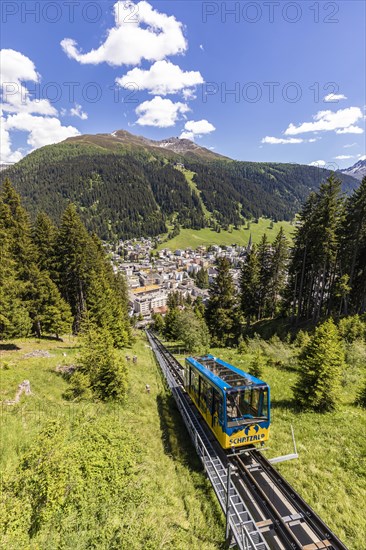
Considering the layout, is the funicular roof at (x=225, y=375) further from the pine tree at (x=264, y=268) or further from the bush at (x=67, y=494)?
the pine tree at (x=264, y=268)

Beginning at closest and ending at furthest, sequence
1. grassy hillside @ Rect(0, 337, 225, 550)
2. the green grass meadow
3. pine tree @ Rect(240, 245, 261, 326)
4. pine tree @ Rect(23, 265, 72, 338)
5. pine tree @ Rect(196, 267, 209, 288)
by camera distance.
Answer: grassy hillside @ Rect(0, 337, 225, 550)
the green grass meadow
pine tree @ Rect(23, 265, 72, 338)
pine tree @ Rect(240, 245, 261, 326)
pine tree @ Rect(196, 267, 209, 288)

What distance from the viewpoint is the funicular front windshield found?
36.7 feet

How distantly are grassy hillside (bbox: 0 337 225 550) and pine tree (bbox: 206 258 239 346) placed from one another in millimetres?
21860

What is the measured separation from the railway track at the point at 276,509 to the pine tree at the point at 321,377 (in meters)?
4.57

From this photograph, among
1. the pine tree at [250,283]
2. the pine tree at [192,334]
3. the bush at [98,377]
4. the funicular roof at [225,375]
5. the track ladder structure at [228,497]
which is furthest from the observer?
the pine tree at [250,283]

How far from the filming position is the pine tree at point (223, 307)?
3878 centimetres

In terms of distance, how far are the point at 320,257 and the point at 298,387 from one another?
76.0 feet

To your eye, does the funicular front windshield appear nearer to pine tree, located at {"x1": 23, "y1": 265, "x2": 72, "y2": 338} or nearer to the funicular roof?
the funicular roof

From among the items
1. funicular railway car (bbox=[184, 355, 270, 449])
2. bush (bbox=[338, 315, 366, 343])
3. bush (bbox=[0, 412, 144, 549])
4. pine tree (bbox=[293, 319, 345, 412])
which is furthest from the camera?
bush (bbox=[338, 315, 366, 343])

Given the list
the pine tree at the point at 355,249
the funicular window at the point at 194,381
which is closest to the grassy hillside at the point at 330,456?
the funicular window at the point at 194,381

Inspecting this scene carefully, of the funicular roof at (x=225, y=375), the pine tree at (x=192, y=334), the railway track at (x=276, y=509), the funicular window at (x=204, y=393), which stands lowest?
the pine tree at (x=192, y=334)

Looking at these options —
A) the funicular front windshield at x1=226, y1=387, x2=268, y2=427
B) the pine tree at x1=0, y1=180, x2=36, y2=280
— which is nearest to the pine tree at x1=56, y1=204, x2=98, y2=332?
the pine tree at x1=0, y1=180, x2=36, y2=280

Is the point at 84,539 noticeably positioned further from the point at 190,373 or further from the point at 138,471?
the point at 190,373

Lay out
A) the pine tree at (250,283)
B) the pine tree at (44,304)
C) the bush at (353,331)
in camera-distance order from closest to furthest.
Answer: the bush at (353,331) < the pine tree at (44,304) < the pine tree at (250,283)
